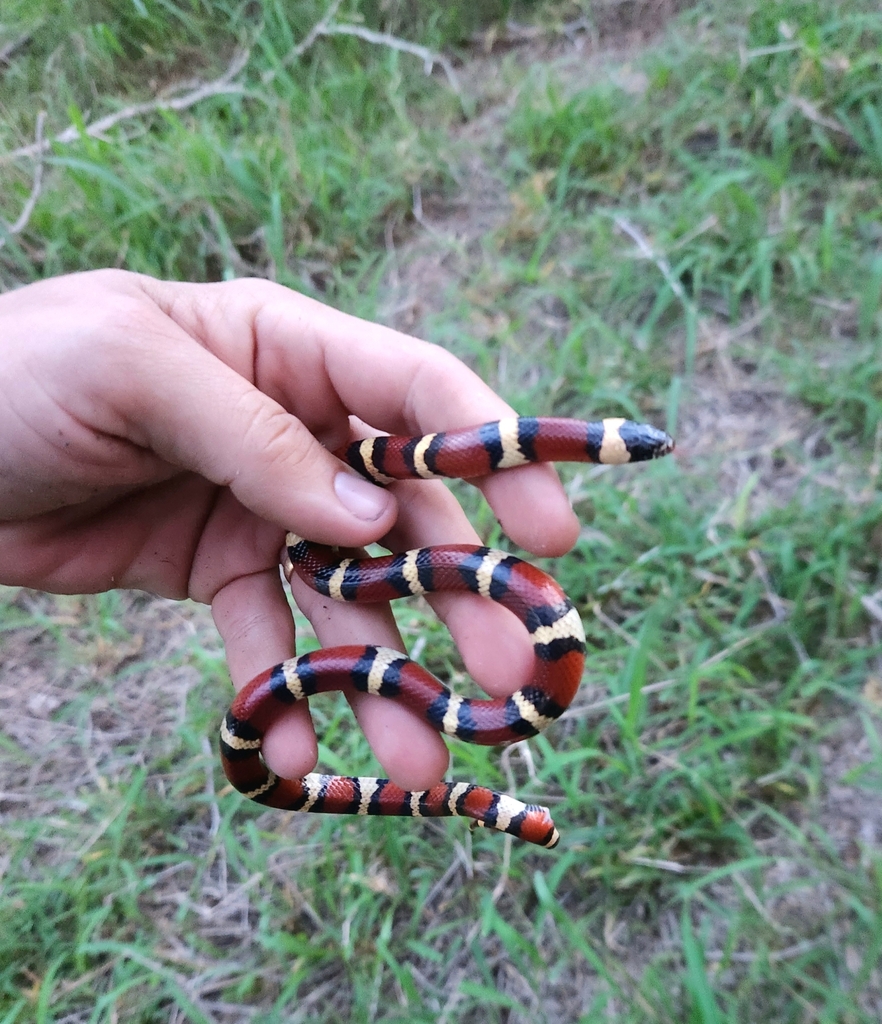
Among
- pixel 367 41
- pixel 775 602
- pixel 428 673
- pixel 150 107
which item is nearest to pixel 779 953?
pixel 775 602

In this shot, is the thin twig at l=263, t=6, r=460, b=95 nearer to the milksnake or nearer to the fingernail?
the milksnake

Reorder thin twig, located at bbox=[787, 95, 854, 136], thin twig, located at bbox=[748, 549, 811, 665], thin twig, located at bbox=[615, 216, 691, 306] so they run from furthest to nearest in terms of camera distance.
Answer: thin twig, located at bbox=[787, 95, 854, 136] → thin twig, located at bbox=[615, 216, 691, 306] → thin twig, located at bbox=[748, 549, 811, 665]

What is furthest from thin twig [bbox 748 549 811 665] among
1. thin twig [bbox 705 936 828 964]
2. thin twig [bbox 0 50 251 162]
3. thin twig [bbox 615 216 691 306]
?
thin twig [bbox 0 50 251 162]

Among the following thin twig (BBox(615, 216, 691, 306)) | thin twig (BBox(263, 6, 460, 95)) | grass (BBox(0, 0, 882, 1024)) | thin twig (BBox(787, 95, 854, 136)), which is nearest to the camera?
grass (BBox(0, 0, 882, 1024))

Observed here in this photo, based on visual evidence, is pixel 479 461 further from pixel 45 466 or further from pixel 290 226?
pixel 290 226

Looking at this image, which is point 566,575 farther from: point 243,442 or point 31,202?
point 31,202

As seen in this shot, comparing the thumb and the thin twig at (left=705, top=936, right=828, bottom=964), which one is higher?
the thumb

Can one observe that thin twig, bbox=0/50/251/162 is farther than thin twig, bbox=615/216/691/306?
Yes

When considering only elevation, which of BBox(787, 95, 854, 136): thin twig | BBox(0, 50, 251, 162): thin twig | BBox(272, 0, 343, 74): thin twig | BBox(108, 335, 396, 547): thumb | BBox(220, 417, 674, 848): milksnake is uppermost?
BBox(272, 0, 343, 74): thin twig

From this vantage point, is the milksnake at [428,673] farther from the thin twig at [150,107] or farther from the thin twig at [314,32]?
the thin twig at [314,32]
